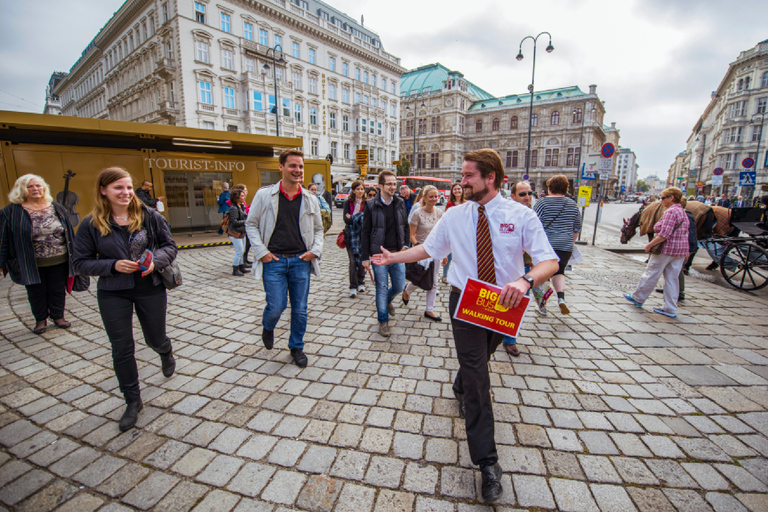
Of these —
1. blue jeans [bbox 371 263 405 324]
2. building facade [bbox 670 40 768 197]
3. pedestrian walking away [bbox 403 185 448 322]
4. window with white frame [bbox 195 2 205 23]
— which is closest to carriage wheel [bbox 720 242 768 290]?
pedestrian walking away [bbox 403 185 448 322]

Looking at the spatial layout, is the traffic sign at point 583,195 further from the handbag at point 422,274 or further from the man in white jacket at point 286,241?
the man in white jacket at point 286,241

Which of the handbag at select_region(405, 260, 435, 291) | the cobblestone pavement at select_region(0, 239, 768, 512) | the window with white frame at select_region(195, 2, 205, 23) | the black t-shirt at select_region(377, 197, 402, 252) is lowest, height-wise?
the cobblestone pavement at select_region(0, 239, 768, 512)

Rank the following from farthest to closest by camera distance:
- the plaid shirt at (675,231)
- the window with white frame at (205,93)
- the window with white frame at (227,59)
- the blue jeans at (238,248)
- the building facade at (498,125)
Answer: the building facade at (498,125) → the window with white frame at (227,59) → the window with white frame at (205,93) → the blue jeans at (238,248) → the plaid shirt at (675,231)

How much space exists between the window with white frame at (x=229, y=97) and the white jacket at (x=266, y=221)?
38852 millimetres

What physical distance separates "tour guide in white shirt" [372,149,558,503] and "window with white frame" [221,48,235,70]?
4213 cm

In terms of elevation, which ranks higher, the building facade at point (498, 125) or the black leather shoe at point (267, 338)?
the building facade at point (498, 125)

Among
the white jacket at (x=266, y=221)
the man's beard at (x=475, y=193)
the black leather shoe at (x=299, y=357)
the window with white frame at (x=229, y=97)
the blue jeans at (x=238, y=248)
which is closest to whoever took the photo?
the man's beard at (x=475, y=193)

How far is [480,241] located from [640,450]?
1.89 m

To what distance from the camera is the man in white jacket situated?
349 centimetres

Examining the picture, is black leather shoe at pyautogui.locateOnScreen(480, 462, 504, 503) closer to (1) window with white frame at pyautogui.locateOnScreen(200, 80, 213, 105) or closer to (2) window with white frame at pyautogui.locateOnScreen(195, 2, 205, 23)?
(1) window with white frame at pyautogui.locateOnScreen(200, 80, 213, 105)

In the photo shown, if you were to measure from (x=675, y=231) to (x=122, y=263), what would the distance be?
6466 mm

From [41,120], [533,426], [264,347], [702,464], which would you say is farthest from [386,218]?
[41,120]

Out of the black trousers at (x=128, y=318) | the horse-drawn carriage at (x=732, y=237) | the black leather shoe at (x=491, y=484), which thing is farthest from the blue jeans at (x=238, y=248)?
the horse-drawn carriage at (x=732, y=237)

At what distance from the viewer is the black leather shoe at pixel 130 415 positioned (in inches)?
104
